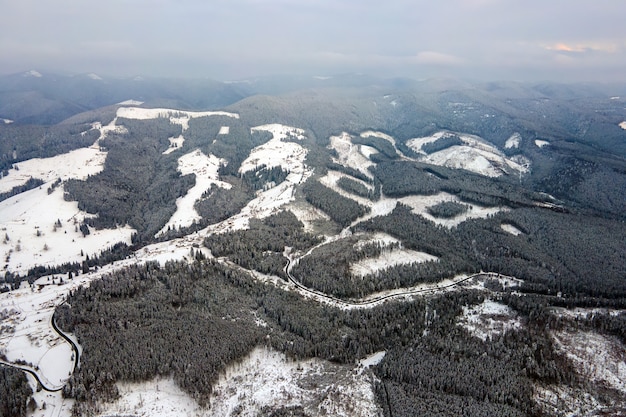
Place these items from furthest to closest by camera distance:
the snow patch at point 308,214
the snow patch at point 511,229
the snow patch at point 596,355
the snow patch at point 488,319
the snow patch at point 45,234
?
the snow patch at point 308,214
the snow patch at point 511,229
the snow patch at point 45,234
the snow patch at point 488,319
the snow patch at point 596,355

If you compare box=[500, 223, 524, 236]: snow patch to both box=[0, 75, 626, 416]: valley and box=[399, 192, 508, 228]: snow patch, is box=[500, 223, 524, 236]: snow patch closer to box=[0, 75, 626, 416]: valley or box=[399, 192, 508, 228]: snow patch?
box=[0, 75, 626, 416]: valley

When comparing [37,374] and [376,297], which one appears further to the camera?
[376,297]

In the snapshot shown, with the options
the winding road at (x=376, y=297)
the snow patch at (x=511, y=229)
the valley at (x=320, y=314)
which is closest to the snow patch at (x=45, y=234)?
→ the valley at (x=320, y=314)

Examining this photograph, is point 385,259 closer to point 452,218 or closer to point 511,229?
point 452,218

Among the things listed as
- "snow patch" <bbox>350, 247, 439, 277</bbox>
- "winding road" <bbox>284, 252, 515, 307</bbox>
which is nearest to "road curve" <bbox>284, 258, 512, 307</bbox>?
"winding road" <bbox>284, 252, 515, 307</bbox>

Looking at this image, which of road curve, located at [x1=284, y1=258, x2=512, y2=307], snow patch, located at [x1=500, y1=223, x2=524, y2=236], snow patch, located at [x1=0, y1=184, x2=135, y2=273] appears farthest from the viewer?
snow patch, located at [x1=500, y1=223, x2=524, y2=236]

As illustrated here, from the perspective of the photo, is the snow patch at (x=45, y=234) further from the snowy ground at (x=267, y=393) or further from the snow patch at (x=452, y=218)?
the snow patch at (x=452, y=218)

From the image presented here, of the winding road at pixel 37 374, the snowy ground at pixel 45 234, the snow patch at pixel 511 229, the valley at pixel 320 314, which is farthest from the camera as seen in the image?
the snow patch at pixel 511 229

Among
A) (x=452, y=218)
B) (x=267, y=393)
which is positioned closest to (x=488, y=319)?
(x=267, y=393)

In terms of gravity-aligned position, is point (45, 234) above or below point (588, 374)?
below
